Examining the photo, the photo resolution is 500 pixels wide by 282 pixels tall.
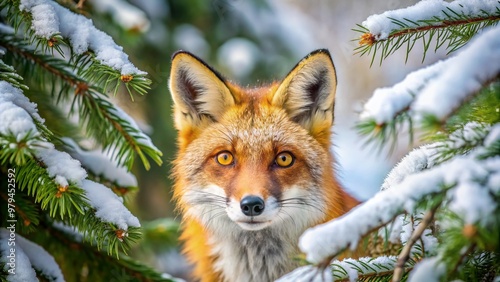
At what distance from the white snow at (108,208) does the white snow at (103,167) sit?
628 millimetres

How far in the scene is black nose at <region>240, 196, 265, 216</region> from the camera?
107 inches

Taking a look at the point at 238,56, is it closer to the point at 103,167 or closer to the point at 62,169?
the point at 103,167

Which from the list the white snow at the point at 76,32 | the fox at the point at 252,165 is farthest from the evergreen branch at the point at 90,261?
the white snow at the point at 76,32

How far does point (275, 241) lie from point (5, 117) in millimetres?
1698

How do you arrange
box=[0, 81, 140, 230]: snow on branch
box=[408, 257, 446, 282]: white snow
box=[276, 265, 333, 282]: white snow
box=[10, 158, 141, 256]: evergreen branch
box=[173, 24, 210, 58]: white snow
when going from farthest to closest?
box=[173, 24, 210, 58]: white snow → box=[10, 158, 141, 256]: evergreen branch → box=[0, 81, 140, 230]: snow on branch → box=[276, 265, 333, 282]: white snow → box=[408, 257, 446, 282]: white snow

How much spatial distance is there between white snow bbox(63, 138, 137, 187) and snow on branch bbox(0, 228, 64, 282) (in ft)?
1.71

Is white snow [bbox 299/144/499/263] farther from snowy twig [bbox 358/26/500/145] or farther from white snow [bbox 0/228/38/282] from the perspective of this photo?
white snow [bbox 0/228/38/282]

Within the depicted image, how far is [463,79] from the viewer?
129cm

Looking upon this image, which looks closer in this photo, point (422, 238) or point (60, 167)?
point (422, 238)

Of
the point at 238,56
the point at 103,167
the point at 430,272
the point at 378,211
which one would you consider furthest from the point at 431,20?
the point at 238,56

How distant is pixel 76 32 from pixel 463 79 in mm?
1823

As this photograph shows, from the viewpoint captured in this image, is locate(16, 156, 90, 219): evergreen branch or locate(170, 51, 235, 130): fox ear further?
locate(170, 51, 235, 130): fox ear

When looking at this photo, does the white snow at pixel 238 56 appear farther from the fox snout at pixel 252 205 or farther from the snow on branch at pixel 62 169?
the snow on branch at pixel 62 169

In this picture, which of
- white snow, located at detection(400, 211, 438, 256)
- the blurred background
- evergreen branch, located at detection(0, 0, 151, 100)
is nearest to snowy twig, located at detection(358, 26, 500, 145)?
white snow, located at detection(400, 211, 438, 256)
